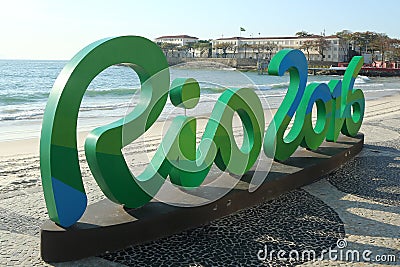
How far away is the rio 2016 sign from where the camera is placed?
4.26 meters

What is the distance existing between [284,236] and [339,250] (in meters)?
0.61

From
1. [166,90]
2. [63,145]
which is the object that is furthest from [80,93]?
[166,90]

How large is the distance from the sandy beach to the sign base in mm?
104

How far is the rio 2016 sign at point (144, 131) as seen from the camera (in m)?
4.26

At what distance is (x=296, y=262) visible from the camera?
14.6 ft

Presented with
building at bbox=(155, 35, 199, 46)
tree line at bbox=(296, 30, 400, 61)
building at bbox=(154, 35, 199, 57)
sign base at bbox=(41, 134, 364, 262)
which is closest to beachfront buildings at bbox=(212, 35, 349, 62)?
tree line at bbox=(296, 30, 400, 61)

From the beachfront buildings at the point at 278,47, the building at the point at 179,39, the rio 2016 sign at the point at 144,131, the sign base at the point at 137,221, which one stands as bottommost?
the sign base at the point at 137,221

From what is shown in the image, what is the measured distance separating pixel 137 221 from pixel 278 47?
107715 millimetres

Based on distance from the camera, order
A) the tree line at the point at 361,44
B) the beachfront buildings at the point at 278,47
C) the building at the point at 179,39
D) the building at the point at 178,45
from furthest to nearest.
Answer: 1. the building at the point at 179,39
2. the building at the point at 178,45
3. the beachfront buildings at the point at 278,47
4. the tree line at the point at 361,44

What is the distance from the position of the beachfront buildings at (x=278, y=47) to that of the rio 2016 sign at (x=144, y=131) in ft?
319

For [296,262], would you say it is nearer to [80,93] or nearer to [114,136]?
[114,136]

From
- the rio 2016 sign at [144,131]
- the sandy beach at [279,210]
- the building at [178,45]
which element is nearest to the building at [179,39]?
the building at [178,45]

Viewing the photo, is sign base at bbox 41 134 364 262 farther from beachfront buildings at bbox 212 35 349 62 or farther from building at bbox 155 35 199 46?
building at bbox 155 35 199 46

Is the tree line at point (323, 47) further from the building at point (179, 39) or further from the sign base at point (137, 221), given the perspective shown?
the sign base at point (137, 221)
